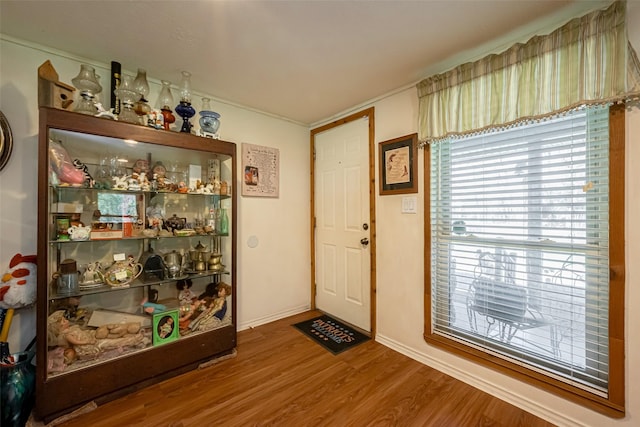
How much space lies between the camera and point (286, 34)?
5.20 feet

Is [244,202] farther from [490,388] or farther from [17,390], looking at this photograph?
[490,388]

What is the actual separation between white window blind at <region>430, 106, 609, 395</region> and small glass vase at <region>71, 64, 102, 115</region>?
7.90 feet

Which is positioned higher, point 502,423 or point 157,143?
point 157,143

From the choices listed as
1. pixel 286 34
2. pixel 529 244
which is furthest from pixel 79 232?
pixel 529 244

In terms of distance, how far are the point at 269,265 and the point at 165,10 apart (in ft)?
7.30

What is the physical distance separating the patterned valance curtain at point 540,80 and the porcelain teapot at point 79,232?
2450mm

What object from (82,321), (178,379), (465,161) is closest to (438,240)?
(465,161)

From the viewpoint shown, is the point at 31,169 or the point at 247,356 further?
the point at 247,356

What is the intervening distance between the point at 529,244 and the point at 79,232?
9.27 feet

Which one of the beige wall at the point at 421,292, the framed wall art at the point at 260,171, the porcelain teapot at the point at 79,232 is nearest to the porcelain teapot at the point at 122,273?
the porcelain teapot at the point at 79,232

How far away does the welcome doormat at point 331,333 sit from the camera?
7.73 feet

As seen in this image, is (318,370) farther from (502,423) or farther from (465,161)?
(465,161)

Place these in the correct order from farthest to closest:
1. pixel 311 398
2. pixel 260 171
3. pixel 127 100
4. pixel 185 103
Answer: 1. pixel 260 171
2. pixel 185 103
3. pixel 127 100
4. pixel 311 398

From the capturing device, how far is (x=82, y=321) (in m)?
1.75
